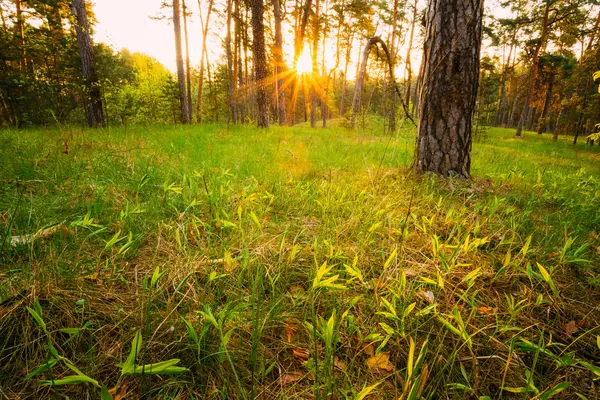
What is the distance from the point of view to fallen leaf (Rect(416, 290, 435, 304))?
122 centimetres

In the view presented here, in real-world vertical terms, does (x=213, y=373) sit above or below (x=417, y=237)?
below

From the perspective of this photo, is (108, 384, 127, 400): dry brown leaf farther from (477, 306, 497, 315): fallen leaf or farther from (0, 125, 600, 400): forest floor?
(477, 306, 497, 315): fallen leaf

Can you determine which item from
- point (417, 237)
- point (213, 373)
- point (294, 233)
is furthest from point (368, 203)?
point (213, 373)

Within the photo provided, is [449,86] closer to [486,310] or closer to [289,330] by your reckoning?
[486,310]

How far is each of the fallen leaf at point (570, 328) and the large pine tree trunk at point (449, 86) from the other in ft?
7.20

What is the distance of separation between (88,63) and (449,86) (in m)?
9.49

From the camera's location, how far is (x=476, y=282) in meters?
1.46

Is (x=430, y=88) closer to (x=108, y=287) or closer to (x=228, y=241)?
(x=228, y=241)

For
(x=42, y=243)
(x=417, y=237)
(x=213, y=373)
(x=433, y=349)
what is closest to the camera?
(x=213, y=373)

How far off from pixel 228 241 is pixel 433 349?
126 cm

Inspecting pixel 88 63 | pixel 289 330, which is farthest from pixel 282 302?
pixel 88 63

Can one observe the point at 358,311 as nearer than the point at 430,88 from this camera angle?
Yes

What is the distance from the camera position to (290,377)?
3.09ft

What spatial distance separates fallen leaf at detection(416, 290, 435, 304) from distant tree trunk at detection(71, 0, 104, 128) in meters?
9.46
